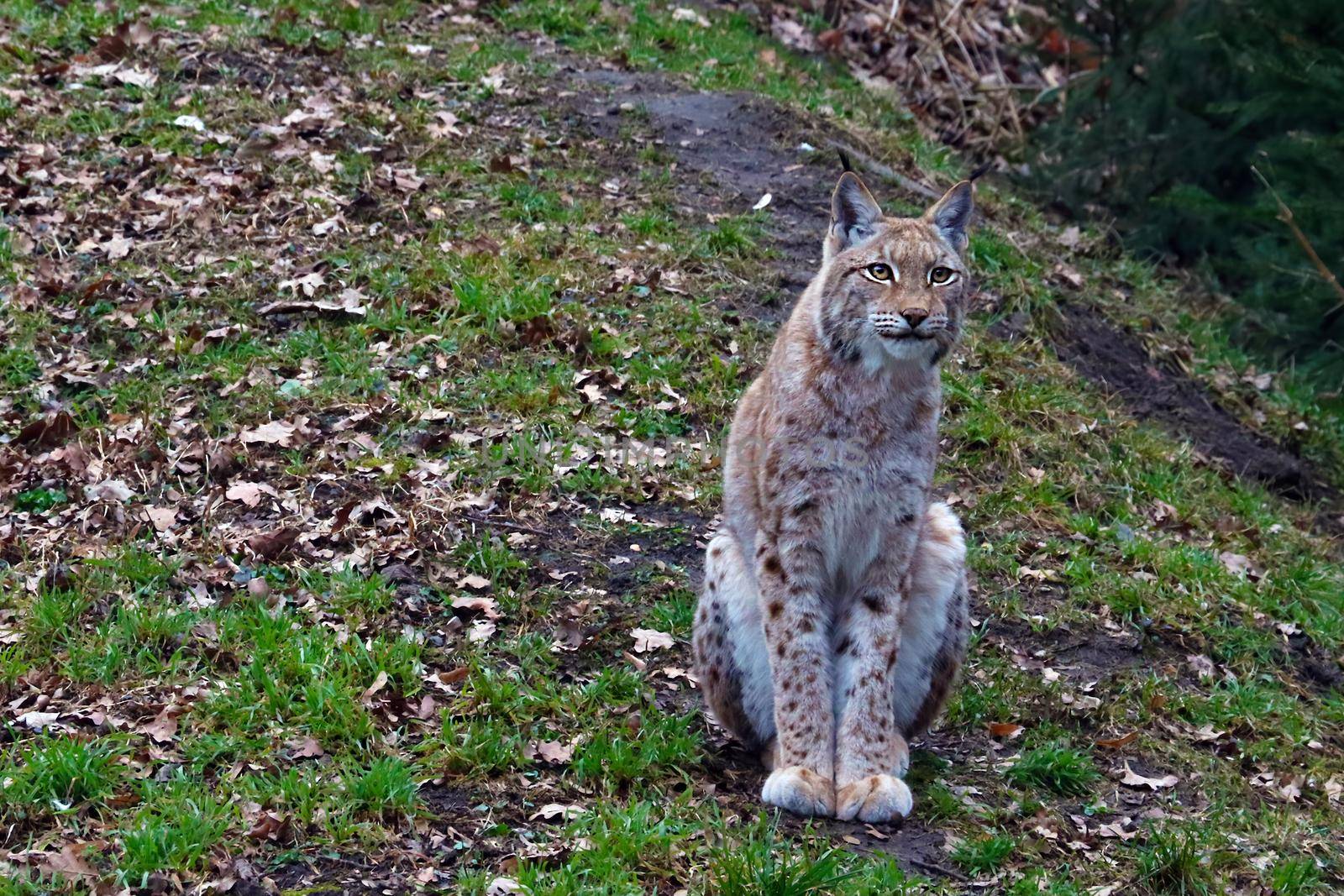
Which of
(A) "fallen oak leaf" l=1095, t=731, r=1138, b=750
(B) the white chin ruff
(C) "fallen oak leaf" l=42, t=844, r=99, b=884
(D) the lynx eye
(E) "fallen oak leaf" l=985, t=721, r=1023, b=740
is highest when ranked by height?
(D) the lynx eye

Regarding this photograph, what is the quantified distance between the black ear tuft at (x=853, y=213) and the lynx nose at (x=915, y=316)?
44 cm

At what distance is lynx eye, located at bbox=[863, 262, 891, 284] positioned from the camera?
5.04 m

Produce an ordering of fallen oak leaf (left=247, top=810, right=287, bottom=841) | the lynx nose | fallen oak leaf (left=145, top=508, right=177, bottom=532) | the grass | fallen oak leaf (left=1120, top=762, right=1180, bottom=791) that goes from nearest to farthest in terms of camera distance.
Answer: fallen oak leaf (left=247, top=810, right=287, bottom=841), the lynx nose, the grass, fallen oak leaf (left=1120, top=762, right=1180, bottom=791), fallen oak leaf (left=145, top=508, right=177, bottom=532)

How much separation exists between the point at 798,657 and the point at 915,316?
51.3 inches

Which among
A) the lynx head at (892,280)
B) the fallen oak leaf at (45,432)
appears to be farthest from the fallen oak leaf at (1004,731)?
the fallen oak leaf at (45,432)

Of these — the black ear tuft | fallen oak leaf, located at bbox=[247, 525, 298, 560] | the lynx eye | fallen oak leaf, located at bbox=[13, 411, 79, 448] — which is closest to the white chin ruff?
the lynx eye

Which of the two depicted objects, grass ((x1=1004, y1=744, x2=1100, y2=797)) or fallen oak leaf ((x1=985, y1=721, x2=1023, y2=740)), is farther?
fallen oak leaf ((x1=985, y1=721, x2=1023, y2=740))

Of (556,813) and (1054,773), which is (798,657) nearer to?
(556,813)

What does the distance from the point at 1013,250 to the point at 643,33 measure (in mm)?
4263

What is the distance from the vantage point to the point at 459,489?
6.78 m

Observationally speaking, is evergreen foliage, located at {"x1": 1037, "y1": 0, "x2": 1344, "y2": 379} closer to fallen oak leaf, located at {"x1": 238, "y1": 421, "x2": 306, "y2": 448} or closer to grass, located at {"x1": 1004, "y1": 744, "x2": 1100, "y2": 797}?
grass, located at {"x1": 1004, "y1": 744, "x2": 1100, "y2": 797}

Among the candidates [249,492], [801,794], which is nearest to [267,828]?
[801,794]

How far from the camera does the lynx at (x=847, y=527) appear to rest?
498cm

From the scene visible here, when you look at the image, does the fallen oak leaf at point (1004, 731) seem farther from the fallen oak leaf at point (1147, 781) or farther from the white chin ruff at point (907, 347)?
the white chin ruff at point (907, 347)
